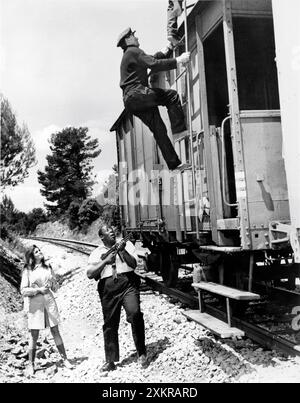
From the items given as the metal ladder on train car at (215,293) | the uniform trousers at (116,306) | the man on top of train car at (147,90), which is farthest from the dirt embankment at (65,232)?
the uniform trousers at (116,306)

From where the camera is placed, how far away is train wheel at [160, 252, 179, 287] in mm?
8789

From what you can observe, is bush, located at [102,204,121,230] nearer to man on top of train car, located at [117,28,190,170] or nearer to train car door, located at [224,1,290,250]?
man on top of train car, located at [117,28,190,170]

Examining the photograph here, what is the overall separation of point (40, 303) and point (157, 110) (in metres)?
2.83

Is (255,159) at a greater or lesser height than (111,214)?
lesser

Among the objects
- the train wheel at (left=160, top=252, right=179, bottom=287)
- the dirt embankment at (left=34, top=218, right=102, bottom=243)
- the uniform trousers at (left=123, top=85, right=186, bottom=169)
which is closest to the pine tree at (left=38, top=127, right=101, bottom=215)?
the dirt embankment at (left=34, top=218, right=102, bottom=243)

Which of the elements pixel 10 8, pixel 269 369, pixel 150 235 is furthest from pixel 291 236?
pixel 150 235

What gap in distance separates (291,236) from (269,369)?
4.40 ft

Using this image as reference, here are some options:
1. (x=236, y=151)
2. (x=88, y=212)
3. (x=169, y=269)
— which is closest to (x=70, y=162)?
(x=88, y=212)

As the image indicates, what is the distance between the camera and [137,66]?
18.6 ft

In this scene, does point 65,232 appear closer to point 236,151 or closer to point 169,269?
point 169,269

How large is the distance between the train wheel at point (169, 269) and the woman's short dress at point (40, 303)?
136 inches

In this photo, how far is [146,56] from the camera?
5.60 m

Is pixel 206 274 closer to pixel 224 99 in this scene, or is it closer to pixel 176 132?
pixel 176 132

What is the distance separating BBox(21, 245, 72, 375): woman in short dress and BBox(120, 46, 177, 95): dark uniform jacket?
2348mm
